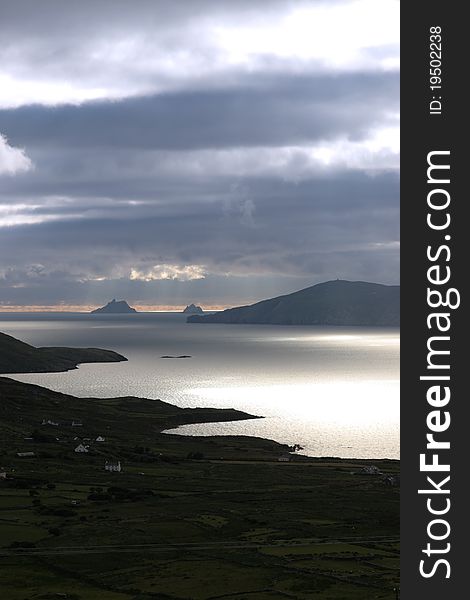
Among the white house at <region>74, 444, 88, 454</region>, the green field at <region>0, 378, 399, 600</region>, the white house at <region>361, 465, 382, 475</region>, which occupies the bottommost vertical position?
the green field at <region>0, 378, 399, 600</region>

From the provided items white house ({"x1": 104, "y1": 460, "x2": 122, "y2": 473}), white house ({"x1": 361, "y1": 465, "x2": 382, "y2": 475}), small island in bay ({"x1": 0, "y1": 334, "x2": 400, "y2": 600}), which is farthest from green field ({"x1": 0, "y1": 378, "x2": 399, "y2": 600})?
white house ({"x1": 361, "y1": 465, "x2": 382, "y2": 475})

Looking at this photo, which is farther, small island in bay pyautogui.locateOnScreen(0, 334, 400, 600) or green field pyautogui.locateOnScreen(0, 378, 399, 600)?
small island in bay pyautogui.locateOnScreen(0, 334, 400, 600)

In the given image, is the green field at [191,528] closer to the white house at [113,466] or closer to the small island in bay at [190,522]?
the small island in bay at [190,522]

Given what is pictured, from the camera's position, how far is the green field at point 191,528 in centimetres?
7950

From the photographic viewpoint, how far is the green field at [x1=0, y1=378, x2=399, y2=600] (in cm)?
7950

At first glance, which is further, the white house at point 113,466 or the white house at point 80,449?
the white house at point 80,449

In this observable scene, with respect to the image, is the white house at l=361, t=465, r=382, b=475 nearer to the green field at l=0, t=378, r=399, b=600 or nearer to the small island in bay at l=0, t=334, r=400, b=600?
the small island in bay at l=0, t=334, r=400, b=600

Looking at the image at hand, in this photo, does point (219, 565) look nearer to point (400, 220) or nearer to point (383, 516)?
point (383, 516)

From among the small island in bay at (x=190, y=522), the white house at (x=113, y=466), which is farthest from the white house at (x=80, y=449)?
the white house at (x=113, y=466)

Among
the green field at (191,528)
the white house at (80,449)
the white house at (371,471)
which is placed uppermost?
the white house at (80,449)

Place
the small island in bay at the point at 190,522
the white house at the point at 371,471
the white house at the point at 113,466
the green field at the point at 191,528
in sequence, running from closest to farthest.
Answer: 1. the green field at the point at 191,528
2. the small island in bay at the point at 190,522
3. the white house at the point at 113,466
4. the white house at the point at 371,471

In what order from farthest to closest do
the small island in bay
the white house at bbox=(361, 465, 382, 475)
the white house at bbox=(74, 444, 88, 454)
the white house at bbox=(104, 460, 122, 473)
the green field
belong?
the white house at bbox=(74, 444, 88, 454)
the white house at bbox=(361, 465, 382, 475)
the white house at bbox=(104, 460, 122, 473)
the small island in bay
the green field

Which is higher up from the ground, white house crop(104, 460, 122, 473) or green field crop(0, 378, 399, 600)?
white house crop(104, 460, 122, 473)

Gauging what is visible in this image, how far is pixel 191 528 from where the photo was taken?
104062mm
